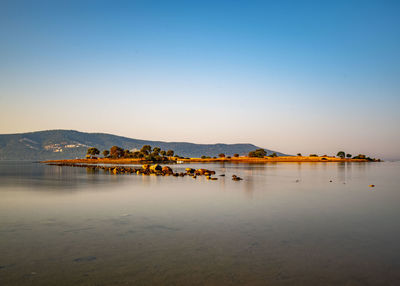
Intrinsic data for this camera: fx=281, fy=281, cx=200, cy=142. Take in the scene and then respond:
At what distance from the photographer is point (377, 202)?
2495cm

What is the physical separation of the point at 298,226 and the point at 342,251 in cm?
420

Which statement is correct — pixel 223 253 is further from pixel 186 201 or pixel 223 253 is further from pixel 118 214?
pixel 186 201

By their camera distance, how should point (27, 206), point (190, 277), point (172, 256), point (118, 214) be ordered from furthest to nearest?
1. point (27, 206)
2. point (118, 214)
3. point (172, 256)
4. point (190, 277)

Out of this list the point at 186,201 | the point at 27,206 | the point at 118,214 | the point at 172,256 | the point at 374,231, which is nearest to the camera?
the point at 172,256

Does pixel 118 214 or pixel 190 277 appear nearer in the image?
pixel 190 277

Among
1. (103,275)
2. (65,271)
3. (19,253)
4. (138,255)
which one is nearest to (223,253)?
(138,255)

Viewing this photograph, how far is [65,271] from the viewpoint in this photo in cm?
947

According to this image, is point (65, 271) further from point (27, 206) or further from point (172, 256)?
point (27, 206)

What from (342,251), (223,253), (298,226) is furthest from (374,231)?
(223,253)

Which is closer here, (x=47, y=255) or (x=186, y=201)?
(x=47, y=255)

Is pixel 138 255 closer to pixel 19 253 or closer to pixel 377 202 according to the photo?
pixel 19 253

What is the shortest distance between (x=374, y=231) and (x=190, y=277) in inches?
449

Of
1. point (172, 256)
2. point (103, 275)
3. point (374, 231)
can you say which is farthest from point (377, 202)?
point (103, 275)

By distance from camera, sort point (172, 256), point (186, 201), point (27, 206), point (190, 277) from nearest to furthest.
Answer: point (190, 277), point (172, 256), point (27, 206), point (186, 201)
